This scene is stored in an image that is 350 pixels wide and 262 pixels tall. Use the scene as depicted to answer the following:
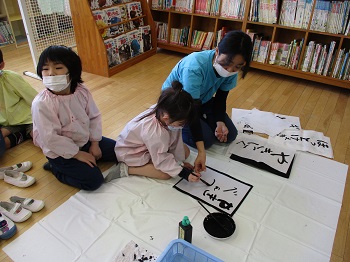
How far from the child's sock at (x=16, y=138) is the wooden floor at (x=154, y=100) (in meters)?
0.03

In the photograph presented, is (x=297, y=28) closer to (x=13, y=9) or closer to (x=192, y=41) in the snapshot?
(x=192, y=41)

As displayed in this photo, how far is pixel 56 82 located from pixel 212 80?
2.71 ft

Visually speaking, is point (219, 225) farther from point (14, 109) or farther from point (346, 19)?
point (346, 19)

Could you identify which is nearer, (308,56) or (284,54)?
(308,56)

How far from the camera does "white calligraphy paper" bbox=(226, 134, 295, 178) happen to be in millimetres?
1636

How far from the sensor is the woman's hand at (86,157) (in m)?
1.42

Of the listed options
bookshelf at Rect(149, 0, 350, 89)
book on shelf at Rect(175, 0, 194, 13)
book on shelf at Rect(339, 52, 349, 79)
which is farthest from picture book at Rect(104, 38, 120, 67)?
book on shelf at Rect(339, 52, 349, 79)

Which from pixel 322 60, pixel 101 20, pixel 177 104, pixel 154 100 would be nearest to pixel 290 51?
pixel 322 60

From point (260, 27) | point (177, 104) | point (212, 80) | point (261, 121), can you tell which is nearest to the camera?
point (177, 104)

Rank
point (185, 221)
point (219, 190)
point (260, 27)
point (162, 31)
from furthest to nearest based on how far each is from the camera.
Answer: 1. point (162, 31)
2. point (260, 27)
3. point (219, 190)
4. point (185, 221)

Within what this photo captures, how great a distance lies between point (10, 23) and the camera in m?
3.45

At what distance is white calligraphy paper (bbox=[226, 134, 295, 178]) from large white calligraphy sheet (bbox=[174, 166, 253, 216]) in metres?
0.21

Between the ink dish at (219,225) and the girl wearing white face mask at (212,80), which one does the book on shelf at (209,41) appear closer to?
the girl wearing white face mask at (212,80)

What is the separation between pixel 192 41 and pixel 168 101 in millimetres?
2211
